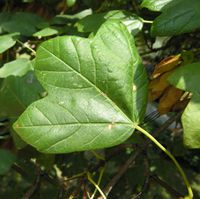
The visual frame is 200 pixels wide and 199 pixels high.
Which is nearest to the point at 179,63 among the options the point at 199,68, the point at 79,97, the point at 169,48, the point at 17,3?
the point at 199,68

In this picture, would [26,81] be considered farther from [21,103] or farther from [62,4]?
[62,4]

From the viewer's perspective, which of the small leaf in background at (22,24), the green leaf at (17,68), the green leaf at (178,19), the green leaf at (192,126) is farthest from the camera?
the small leaf in background at (22,24)

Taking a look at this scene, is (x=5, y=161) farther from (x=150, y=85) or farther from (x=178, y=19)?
(x=178, y=19)

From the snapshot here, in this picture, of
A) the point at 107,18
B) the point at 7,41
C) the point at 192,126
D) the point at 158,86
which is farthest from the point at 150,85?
the point at 7,41

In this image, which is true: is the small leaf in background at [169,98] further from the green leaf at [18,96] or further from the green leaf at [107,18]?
the green leaf at [18,96]

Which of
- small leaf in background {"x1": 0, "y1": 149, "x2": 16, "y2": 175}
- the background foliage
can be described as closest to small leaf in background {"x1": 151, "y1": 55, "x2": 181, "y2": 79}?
the background foliage

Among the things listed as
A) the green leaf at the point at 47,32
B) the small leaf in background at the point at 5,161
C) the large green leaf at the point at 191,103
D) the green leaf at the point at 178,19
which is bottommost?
the small leaf in background at the point at 5,161

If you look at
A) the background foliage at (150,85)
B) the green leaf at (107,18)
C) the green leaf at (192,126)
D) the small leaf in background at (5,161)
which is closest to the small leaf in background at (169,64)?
the background foliage at (150,85)

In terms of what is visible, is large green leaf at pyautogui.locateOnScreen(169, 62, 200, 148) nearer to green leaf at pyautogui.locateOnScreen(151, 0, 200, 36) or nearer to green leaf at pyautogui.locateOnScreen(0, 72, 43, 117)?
green leaf at pyautogui.locateOnScreen(151, 0, 200, 36)
